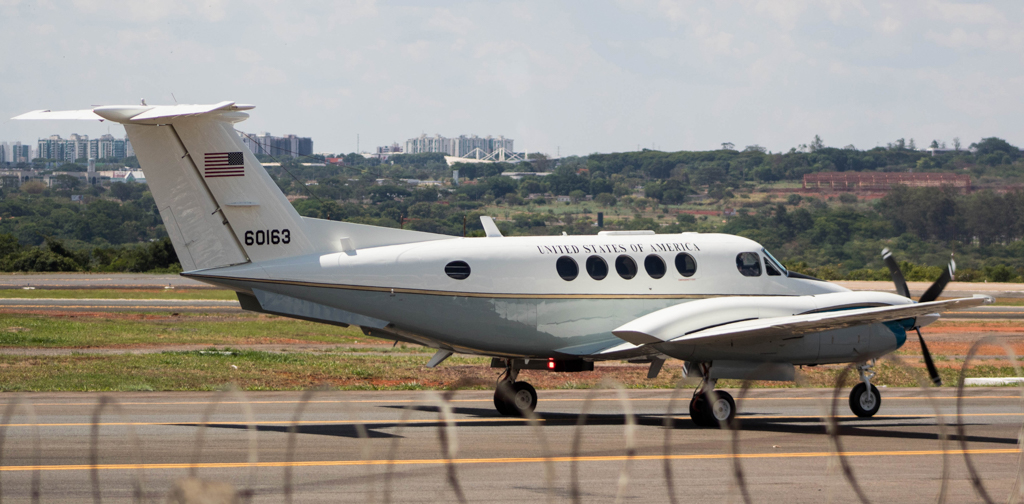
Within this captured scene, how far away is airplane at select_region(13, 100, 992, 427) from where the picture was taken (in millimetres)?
16375

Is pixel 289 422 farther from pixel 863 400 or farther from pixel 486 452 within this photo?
pixel 863 400

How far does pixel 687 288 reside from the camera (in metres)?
18.2

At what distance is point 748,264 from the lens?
18797 millimetres

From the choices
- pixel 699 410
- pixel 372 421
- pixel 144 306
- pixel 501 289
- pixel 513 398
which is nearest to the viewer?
pixel 372 421

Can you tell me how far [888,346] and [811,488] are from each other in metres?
6.84

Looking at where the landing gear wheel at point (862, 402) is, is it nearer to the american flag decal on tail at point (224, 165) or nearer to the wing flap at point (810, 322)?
the wing flap at point (810, 322)

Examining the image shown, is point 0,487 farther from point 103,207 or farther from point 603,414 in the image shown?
point 103,207

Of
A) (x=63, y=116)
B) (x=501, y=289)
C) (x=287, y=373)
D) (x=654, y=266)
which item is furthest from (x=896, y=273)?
(x=63, y=116)

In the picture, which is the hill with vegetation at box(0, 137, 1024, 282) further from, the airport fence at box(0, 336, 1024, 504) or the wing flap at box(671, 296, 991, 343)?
the airport fence at box(0, 336, 1024, 504)

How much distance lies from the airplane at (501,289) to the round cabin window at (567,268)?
3 cm

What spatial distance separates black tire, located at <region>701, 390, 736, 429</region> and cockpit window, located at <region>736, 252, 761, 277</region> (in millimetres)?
2964

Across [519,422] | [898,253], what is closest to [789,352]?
[519,422]

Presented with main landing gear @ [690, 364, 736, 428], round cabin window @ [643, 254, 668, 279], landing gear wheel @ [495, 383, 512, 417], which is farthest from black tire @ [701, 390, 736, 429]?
landing gear wheel @ [495, 383, 512, 417]

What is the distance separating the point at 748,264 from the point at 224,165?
31.5ft
